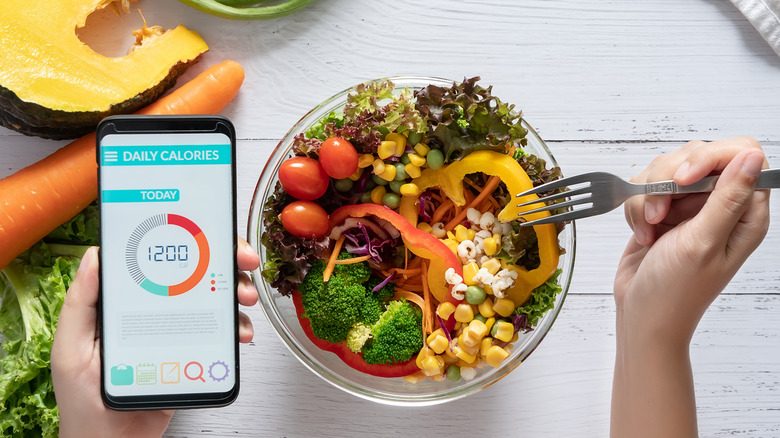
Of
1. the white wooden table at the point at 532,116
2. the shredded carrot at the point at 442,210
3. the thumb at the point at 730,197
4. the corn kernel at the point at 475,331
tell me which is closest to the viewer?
the thumb at the point at 730,197

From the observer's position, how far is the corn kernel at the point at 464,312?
4.49ft

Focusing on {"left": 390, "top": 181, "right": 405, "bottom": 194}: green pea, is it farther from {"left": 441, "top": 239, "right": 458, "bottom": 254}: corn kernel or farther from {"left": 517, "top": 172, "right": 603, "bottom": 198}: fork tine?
{"left": 517, "top": 172, "right": 603, "bottom": 198}: fork tine

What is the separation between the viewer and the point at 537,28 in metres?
1.60

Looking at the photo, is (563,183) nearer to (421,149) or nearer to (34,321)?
(421,149)

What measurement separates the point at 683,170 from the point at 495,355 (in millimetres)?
539

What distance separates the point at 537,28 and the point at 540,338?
31.1 inches

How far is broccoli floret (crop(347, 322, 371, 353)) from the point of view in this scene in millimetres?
1398

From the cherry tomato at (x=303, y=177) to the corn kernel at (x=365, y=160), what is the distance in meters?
0.08

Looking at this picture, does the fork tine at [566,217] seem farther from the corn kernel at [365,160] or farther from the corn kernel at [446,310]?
the corn kernel at [365,160]

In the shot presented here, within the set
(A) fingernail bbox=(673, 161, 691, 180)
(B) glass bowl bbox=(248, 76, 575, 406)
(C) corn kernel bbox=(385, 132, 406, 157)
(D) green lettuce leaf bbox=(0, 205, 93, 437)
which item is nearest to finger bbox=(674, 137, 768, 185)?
(A) fingernail bbox=(673, 161, 691, 180)

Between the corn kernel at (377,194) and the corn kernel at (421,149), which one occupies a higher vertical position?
the corn kernel at (421,149)

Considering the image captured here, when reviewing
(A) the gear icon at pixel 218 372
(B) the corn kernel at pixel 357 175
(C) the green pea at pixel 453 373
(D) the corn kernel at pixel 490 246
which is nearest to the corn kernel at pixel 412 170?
(B) the corn kernel at pixel 357 175

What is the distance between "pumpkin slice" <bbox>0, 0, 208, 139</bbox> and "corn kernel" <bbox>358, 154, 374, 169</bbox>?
1.79ft

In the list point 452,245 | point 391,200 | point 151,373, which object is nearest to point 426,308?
point 452,245
